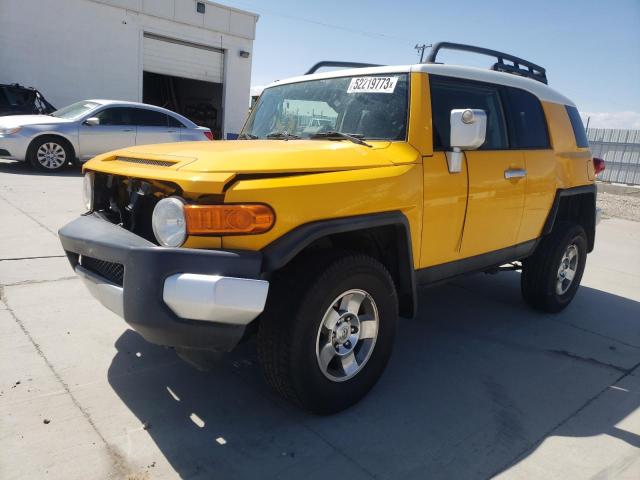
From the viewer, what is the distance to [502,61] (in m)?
4.19

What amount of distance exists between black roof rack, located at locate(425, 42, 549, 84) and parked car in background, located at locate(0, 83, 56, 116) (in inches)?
464

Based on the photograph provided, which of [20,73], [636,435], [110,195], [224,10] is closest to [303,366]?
[110,195]

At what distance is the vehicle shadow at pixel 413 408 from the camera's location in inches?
93.4

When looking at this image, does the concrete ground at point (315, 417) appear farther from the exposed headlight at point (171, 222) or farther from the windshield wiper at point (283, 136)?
the windshield wiper at point (283, 136)

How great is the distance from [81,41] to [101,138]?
290 inches

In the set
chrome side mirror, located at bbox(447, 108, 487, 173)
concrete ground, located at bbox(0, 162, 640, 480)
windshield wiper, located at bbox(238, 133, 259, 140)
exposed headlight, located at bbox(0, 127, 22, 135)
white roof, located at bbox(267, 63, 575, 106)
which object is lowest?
concrete ground, located at bbox(0, 162, 640, 480)

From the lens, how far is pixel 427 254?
3104 mm

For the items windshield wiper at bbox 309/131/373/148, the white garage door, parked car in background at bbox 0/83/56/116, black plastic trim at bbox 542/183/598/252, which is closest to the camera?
windshield wiper at bbox 309/131/373/148

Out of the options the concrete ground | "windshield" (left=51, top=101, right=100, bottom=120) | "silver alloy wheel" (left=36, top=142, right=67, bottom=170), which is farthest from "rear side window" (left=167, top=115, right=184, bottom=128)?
the concrete ground

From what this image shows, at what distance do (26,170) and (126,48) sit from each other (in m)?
8.15

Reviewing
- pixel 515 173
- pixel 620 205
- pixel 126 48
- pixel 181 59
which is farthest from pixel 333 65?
pixel 181 59

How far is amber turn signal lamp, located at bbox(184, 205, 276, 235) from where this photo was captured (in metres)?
2.19

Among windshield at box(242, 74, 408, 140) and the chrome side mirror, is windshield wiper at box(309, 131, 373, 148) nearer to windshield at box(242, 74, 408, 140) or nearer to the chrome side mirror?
windshield at box(242, 74, 408, 140)

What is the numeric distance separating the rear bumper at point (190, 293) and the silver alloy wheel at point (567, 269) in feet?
11.0
